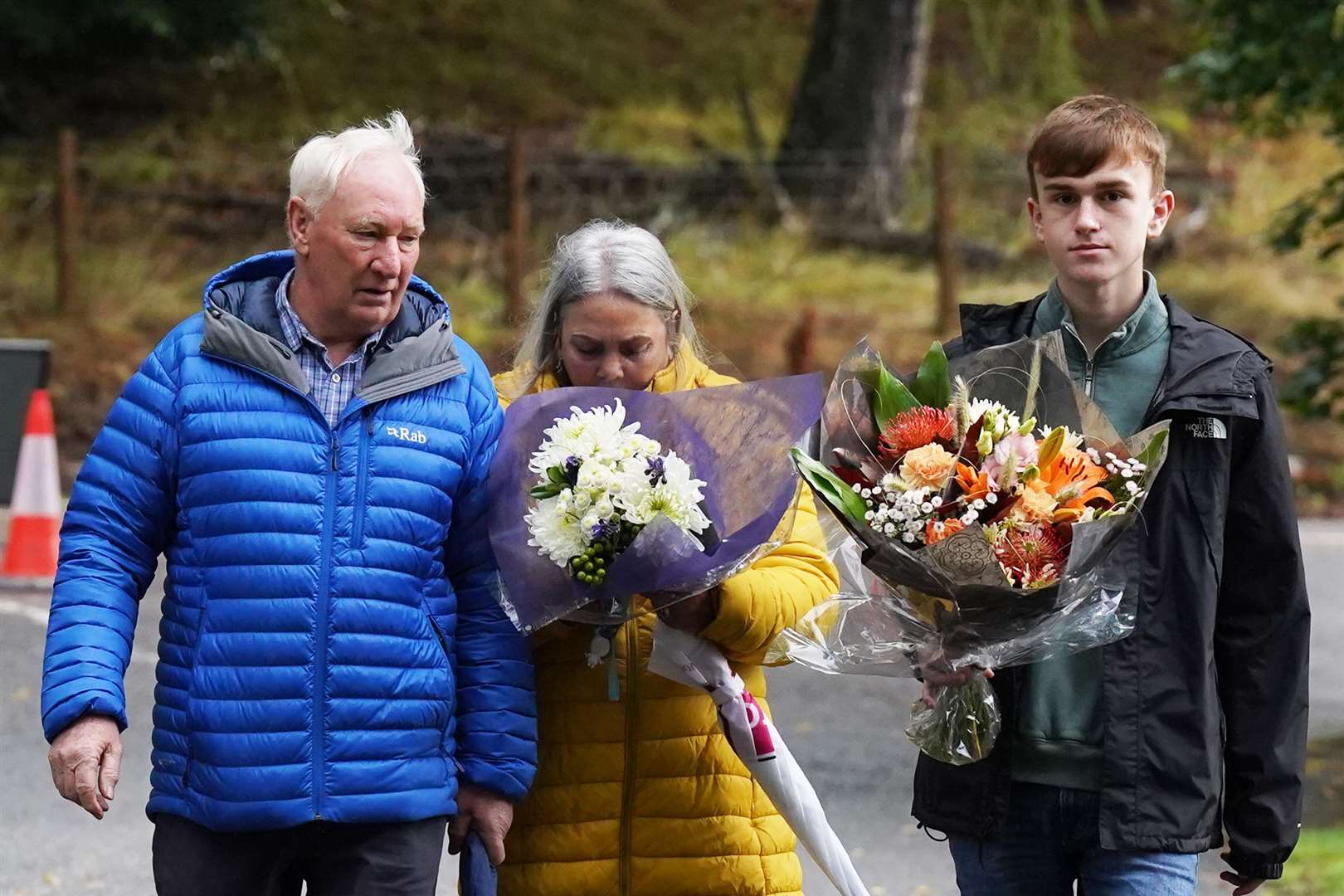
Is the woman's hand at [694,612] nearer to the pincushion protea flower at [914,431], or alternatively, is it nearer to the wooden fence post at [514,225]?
the pincushion protea flower at [914,431]

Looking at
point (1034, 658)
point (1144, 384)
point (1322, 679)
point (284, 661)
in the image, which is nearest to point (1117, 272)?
point (1144, 384)

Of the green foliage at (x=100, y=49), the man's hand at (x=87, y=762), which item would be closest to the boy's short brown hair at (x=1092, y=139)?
the man's hand at (x=87, y=762)

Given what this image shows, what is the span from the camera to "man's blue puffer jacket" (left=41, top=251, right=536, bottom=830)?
3271 mm

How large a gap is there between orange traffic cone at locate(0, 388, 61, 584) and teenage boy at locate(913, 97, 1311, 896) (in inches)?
275

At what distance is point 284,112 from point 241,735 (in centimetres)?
1647

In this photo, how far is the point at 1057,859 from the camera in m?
3.45

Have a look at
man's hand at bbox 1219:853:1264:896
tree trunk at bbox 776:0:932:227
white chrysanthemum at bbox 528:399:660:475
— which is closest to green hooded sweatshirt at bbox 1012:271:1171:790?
man's hand at bbox 1219:853:1264:896

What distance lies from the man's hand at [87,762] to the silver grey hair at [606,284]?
1.06 m

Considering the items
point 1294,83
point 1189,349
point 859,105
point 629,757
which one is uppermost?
point 859,105

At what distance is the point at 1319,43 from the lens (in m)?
7.12

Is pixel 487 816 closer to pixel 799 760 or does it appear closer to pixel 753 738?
pixel 753 738

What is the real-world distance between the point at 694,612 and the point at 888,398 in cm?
54

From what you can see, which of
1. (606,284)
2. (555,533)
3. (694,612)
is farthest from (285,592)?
(606,284)

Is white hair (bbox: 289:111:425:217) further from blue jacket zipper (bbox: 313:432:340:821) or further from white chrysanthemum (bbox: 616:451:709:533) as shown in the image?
white chrysanthemum (bbox: 616:451:709:533)
